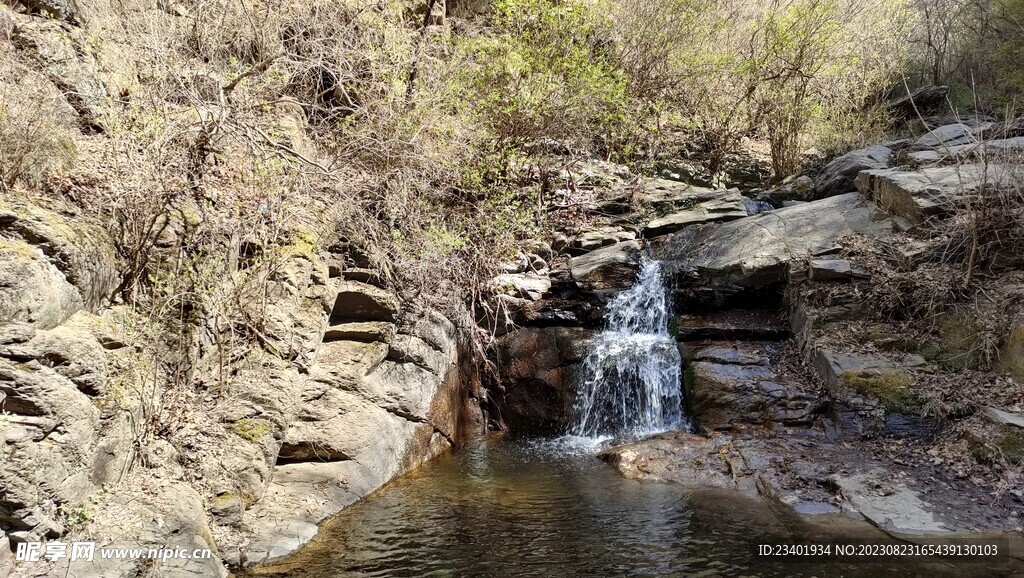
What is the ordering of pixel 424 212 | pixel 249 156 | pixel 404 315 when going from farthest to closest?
pixel 424 212
pixel 404 315
pixel 249 156

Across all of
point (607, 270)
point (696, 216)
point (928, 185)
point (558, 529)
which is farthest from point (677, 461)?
point (696, 216)

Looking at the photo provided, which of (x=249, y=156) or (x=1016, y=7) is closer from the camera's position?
(x=249, y=156)

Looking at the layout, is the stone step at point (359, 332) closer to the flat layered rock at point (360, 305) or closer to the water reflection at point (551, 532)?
the flat layered rock at point (360, 305)

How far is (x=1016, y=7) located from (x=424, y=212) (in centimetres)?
1143

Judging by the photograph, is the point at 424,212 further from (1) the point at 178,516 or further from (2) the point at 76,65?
(1) the point at 178,516

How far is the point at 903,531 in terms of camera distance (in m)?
4.75

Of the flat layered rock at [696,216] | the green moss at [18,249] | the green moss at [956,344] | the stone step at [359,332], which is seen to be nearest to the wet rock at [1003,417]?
the green moss at [956,344]

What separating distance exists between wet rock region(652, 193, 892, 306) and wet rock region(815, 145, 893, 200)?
39.2 inches

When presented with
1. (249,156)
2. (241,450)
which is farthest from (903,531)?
(249,156)

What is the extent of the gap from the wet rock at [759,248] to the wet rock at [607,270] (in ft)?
1.86

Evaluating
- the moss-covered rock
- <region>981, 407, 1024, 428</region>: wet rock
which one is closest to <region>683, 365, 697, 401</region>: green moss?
<region>981, 407, 1024, 428</region>: wet rock

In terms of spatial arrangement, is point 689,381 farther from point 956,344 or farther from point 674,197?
point 674,197

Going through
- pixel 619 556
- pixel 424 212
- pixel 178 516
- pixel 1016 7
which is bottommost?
pixel 619 556

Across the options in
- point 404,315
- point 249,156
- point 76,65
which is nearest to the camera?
point 76,65
